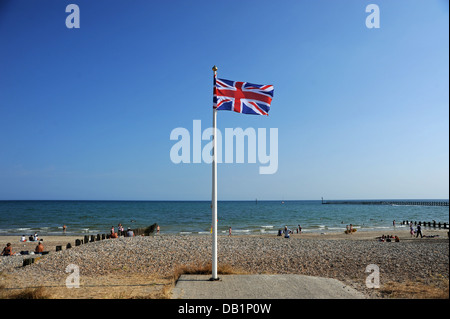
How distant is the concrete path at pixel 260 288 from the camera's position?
316 inches

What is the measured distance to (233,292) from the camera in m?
8.37

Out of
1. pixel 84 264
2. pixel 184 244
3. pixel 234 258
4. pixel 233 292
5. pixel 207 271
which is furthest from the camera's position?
pixel 184 244

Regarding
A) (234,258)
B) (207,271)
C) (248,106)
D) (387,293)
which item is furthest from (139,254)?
(387,293)

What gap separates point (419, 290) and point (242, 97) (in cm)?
717

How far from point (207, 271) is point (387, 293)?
5.54 metres

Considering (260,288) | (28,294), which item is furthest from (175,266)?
(260,288)

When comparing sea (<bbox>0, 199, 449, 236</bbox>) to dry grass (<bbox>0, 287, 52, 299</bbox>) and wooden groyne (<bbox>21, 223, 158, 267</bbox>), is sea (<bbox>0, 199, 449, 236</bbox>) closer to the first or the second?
wooden groyne (<bbox>21, 223, 158, 267</bbox>)

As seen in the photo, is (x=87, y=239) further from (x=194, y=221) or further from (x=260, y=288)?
(x=194, y=221)

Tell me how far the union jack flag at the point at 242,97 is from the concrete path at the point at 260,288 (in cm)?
525

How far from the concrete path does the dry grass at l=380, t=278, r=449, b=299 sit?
929 mm

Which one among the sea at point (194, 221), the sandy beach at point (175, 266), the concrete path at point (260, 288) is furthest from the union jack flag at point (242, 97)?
the sea at point (194, 221)

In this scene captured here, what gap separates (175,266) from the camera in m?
14.6

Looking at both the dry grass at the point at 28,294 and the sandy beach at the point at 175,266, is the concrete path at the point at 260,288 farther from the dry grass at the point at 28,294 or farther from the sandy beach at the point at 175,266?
the dry grass at the point at 28,294
